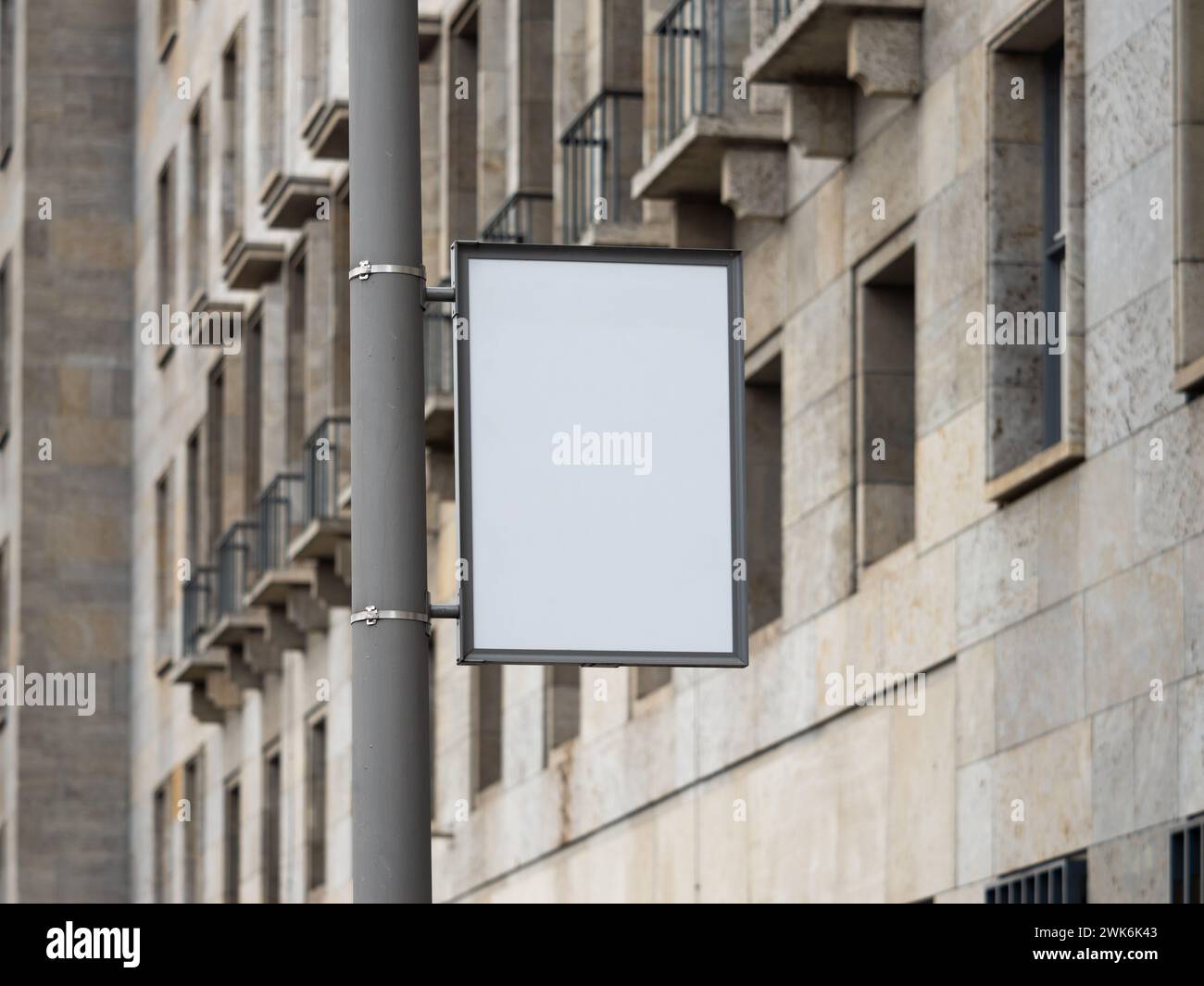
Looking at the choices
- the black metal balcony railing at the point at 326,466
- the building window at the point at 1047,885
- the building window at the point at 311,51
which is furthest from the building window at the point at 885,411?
the building window at the point at 311,51

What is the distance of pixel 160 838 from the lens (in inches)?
1876

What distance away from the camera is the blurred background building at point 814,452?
15.8m

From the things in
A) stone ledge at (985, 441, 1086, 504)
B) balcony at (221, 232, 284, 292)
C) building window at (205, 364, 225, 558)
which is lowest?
stone ledge at (985, 441, 1086, 504)

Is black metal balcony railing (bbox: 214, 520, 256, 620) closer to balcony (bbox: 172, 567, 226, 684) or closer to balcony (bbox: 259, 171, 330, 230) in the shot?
balcony (bbox: 172, 567, 226, 684)

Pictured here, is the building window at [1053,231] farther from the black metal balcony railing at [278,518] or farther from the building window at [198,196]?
the building window at [198,196]

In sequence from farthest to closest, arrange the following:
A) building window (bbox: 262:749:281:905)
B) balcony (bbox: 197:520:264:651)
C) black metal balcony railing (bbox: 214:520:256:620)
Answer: black metal balcony railing (bbox: 214:520:256:620)
building window (bbox: 262:749:281:905)
balcony (bbox: 197:520:264:651)

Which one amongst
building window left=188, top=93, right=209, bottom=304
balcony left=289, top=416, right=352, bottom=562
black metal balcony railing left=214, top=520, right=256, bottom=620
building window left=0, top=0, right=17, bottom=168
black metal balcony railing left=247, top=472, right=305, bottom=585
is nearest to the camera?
balcony left=289, top=416, right=352, bottom=562

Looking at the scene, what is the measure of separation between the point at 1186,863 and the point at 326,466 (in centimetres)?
2042

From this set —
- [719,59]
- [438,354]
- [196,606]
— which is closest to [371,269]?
[719,59]

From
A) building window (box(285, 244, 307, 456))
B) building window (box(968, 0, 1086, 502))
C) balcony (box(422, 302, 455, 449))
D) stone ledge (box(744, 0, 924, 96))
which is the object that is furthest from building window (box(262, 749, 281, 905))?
building window (box(968, 0, 1086, 502))

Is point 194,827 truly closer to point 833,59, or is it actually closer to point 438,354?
point 438,354

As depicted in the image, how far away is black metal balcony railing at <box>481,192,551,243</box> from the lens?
1056 inches

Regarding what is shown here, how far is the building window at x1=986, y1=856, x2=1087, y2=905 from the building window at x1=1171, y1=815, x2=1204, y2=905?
2.75 feet
